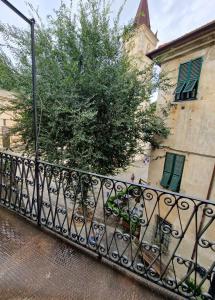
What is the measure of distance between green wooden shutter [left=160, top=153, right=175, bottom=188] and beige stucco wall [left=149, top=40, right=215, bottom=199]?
0.74 feet

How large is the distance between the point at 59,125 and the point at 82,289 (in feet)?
13.3

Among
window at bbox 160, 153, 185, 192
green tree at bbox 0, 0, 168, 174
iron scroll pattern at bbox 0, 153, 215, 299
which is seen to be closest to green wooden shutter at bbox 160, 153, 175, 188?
window at bbox 160, 153, 185, 192

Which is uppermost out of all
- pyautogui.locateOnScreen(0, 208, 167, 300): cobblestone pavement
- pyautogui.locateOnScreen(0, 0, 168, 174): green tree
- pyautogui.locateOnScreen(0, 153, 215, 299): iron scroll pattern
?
pyautogui.locateOnScreen(0, 0, 168, 174): green tree

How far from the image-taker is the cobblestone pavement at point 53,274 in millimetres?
1519

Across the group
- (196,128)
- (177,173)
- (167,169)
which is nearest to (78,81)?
(196,128)

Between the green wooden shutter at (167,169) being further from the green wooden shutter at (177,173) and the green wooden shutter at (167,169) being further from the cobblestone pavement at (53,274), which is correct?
the cobblestone pavement at (53,274)

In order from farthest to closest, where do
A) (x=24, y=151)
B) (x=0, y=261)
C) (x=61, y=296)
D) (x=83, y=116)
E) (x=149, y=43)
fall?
(x=149, y=43) → (x=24, y=151) → (x=83, y=116) → (x=0, y=261) → (x=61, y=296)

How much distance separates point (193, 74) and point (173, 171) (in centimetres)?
291

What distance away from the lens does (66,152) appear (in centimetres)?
496

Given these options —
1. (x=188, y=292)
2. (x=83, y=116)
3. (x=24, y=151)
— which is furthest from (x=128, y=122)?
(x=188, y=292)

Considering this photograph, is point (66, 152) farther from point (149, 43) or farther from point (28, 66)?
point (149, 43)

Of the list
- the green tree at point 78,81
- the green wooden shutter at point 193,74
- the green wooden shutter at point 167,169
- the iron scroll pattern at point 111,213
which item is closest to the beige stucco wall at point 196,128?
the green wooden shutter at point 193,74

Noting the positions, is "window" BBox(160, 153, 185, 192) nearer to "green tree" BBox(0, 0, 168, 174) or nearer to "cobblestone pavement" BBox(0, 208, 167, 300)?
"green tree" BBox(0, 0, 168, 174)

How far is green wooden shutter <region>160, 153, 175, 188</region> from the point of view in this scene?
5.57 meters
